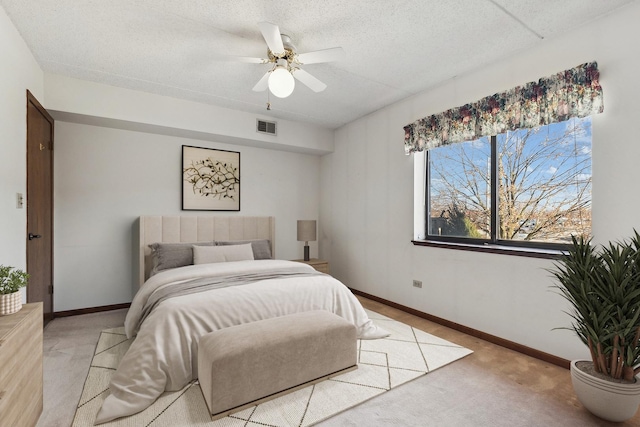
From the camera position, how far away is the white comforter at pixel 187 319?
6.16 ft

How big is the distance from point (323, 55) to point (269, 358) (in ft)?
7.32

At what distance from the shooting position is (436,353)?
2.59 meters

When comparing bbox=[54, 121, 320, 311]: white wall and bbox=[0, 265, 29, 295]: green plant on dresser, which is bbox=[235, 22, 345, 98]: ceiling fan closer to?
bbox=[0, 265, 29, 295]: green plant on dresser

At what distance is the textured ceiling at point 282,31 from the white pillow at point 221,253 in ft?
6.27

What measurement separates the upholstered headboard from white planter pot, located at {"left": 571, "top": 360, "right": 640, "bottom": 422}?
3559mm

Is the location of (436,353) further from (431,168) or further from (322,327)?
(431,168)

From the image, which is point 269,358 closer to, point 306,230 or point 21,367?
point 21,367

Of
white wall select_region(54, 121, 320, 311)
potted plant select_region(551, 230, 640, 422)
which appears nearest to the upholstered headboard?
white wall select_region(54, 121, 320, 311)

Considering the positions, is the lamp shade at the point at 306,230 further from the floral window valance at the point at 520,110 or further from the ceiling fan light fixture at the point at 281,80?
the ceiling fan light fixture at the point at 281,80

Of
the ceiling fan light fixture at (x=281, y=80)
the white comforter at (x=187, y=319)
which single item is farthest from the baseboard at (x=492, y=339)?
the ceiling fan light fixture at (x=281, y=80)

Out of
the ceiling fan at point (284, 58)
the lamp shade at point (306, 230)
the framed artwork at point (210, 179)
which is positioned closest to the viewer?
the ceiling fan at point (284, 58)

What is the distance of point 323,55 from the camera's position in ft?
7.49

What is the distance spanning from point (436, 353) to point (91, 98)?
14.5 feet

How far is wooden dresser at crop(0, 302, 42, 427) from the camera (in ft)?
4.13
